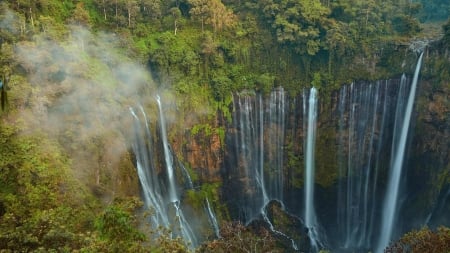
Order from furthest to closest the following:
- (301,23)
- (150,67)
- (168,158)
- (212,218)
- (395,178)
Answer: (301,23)
(395,178)
(212,218)
(150,67)
(168,158)

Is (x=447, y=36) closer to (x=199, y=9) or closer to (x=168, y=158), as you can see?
(x=199, y=9)

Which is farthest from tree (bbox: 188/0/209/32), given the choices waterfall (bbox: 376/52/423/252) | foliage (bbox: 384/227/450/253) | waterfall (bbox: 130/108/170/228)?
foliage (bbox: 384/227/450/253)

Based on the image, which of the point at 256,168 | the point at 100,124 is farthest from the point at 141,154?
the point at 256,168

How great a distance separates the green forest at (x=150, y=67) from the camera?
1514 centimetres

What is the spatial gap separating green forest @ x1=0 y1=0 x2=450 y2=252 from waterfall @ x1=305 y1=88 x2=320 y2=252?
98 centimetres

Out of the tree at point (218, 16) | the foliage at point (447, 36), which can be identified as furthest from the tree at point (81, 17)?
the foliage at point (447, 36)

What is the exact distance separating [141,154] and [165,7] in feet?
31.1

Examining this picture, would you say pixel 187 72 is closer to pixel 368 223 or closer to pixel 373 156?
pixel 373 156

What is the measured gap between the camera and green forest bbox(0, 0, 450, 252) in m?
15.1

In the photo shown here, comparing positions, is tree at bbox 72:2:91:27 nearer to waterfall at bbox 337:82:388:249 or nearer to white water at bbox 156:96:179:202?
white water at bbox 156:96:179:202

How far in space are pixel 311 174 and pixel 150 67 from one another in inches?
425

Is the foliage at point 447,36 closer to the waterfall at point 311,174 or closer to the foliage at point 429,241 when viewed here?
the waterfall at point 311,174

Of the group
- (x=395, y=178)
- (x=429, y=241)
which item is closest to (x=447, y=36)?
(x=395, y=178)

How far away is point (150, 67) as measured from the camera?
2284 cm
